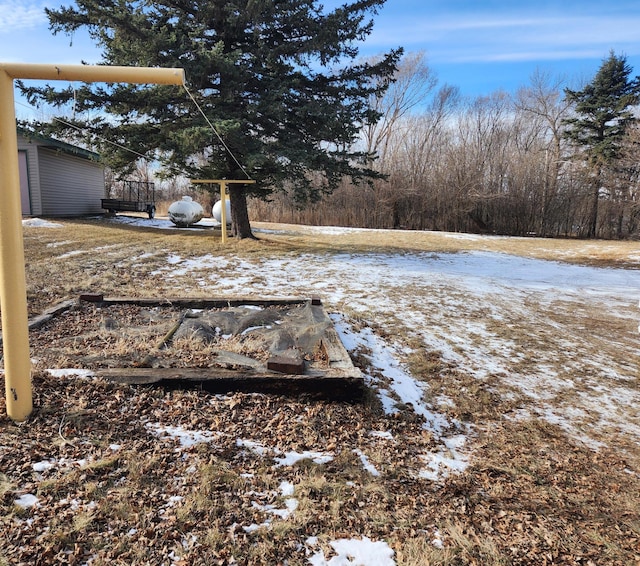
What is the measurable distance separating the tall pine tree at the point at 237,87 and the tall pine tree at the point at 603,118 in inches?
654

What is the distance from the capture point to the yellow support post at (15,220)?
202 centimetres

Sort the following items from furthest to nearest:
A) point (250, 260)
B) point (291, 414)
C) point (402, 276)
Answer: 1. point (250, 260)
2. point (402, 276)
3. point (291, 414)

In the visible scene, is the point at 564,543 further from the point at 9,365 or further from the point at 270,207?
the point at 270,207

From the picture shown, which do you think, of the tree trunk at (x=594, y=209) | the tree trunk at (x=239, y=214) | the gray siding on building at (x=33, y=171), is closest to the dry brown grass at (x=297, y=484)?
the tree trunk at (x=239, y=214)

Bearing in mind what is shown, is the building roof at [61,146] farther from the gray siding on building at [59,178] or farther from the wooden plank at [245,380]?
the wooden plank at [245,380]

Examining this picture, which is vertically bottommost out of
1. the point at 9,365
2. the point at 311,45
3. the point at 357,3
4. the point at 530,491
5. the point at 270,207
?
the point at 530,491

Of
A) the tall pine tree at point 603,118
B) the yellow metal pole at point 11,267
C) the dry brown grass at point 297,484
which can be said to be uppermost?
the tall pine tree at point 603,118

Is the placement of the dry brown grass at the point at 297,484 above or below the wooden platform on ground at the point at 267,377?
below

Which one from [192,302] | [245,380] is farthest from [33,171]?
[245,380]

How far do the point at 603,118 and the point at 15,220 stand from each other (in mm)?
26364

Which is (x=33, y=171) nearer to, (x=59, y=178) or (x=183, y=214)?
(x=59, y=178)

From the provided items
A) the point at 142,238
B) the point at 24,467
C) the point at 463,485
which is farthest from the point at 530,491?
the point at 142,238

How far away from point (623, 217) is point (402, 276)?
19782 millimetres

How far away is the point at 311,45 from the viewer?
8.59 meters
